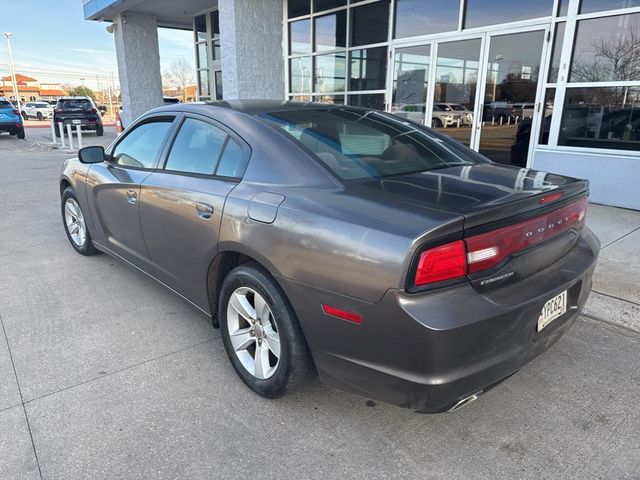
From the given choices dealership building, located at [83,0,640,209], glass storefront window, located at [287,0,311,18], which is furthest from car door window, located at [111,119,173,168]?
glass storefront window, located at [287,0,311,18]

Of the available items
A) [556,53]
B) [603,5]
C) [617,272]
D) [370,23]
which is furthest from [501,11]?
[617,272]

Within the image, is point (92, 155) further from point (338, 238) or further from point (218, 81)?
point (218, 81)

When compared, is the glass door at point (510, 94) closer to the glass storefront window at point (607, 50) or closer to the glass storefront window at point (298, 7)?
the glass storefront window at point (607, 50)

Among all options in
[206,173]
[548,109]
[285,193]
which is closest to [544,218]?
[285,193]

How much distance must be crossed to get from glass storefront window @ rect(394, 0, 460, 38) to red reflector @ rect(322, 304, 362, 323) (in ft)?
24.3

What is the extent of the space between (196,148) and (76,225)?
8.46 feet

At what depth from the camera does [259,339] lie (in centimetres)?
252

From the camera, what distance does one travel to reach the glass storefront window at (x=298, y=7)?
10852mm

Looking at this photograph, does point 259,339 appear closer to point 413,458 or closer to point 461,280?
point 413,458

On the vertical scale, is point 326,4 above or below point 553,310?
above

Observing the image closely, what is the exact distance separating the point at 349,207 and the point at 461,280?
0.56m

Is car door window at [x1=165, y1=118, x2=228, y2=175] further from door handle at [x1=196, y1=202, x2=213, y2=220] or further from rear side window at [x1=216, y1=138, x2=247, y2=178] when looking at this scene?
door handle at [x1=196, y1=202, x2=213, y2=220]

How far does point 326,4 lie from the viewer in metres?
10.4

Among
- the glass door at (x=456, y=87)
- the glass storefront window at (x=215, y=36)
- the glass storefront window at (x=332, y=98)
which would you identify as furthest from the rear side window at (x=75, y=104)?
the glass door at (x=456, y=87)
